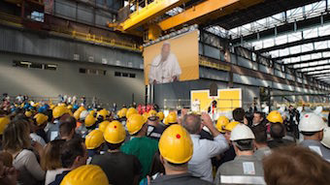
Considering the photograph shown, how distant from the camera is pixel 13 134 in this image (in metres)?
2.38

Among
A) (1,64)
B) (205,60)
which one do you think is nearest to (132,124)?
(1,64)

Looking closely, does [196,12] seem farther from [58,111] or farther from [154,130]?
[154,130]

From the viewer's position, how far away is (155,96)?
993 inches

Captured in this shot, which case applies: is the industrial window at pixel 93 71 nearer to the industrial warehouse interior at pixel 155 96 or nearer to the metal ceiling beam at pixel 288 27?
the industrial warehouse interior at pixel 155 96

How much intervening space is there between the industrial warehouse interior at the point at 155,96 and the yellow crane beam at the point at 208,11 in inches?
3.1

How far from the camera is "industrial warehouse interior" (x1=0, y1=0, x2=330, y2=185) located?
181 centimetres

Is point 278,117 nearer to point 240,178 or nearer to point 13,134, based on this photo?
point 240,178

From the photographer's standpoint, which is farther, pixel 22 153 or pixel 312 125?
pixel 312 125

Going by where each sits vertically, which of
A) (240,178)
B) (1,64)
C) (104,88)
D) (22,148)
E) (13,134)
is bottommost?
(240,178)

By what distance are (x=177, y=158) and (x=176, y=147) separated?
85 mm

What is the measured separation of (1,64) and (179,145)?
63.7ft

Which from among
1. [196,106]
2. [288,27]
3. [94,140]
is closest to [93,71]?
[196,106]

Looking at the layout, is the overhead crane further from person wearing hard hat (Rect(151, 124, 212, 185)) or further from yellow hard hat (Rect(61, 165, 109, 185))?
yellow hard hat (Rect(61, 165, 109, 185))

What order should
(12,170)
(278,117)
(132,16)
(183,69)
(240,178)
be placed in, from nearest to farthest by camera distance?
(12,170) < (240,178) < (278,117) < (183,69) < (132,16)
